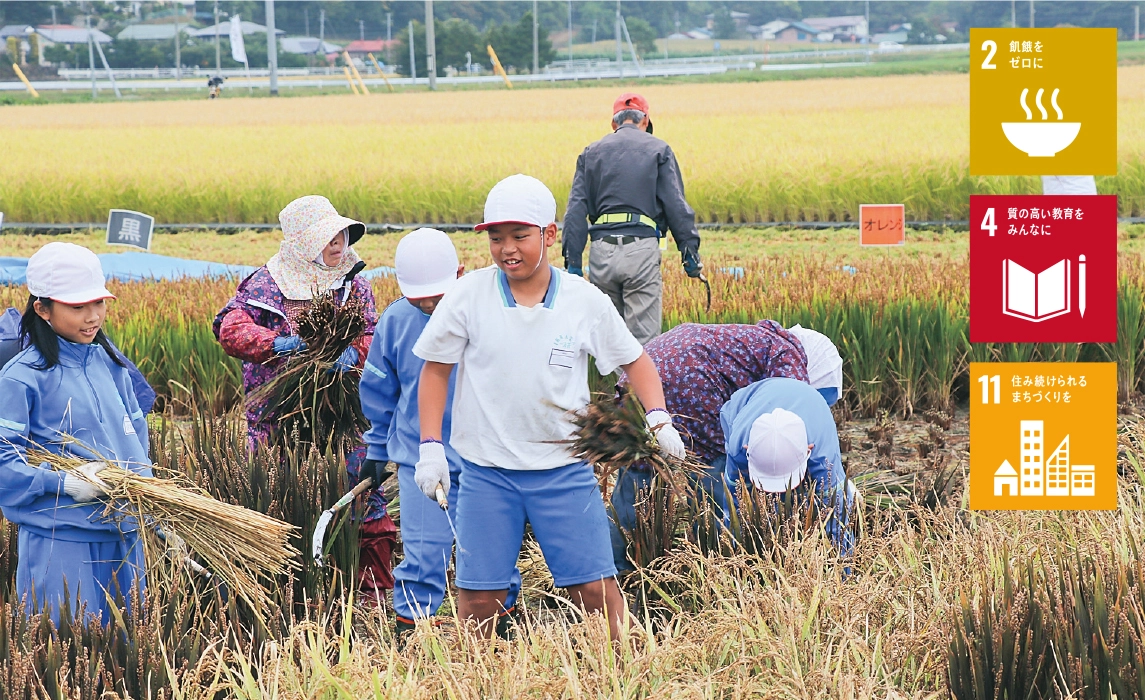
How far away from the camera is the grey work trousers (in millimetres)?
6859

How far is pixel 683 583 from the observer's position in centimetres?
340

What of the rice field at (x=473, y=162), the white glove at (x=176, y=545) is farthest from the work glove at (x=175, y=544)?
the rice field at (x=473, y=162)

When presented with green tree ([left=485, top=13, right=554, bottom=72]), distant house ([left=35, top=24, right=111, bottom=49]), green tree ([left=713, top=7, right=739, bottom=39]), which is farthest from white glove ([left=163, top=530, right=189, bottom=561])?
green tree ([left=713, top=7, right=739, bottom=39])

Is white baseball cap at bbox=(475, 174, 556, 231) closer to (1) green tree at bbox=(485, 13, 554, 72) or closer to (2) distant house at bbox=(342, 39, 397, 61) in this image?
(1) green tree at bbox=(485, 13, 554, 72)

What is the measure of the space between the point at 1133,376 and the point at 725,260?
5325mm

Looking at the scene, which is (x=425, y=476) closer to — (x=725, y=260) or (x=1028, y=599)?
(x=1028, y=599)

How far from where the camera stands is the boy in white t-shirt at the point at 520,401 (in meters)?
3.10

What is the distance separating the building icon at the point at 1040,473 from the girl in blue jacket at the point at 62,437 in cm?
234

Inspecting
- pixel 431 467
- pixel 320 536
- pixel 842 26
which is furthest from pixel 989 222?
pixel 842 26

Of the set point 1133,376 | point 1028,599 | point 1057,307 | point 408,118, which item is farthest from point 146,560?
point 408,118

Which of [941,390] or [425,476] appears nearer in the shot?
[425,476]

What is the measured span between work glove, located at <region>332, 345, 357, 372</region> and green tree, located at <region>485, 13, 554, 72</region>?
57584 millimetres

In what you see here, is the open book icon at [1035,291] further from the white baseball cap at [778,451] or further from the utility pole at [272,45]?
the utility pole at [272,45]

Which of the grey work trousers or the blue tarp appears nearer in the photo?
the grey work trousers
